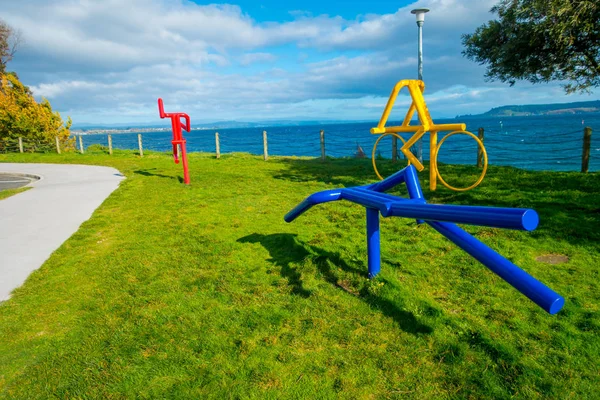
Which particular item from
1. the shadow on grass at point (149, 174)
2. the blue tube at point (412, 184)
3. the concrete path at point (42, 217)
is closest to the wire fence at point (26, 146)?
the concrete path at point (42, 217)

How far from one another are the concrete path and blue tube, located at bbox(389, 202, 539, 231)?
4.65m

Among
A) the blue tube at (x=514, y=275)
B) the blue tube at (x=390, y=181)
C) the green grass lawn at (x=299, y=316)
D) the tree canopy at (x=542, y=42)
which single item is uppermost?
the tree canopy at (x=542, y=42)

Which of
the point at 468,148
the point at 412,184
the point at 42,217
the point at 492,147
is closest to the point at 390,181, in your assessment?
the point at 412,184

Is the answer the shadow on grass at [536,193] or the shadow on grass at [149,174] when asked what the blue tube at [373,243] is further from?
the shadow on grass at [149,174]

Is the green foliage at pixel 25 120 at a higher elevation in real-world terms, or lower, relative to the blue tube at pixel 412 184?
higher

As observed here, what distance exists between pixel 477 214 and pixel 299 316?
6.56 ft

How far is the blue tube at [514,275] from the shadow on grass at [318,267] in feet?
3.44

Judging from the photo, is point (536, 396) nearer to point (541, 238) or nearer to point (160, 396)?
point (160, 396)

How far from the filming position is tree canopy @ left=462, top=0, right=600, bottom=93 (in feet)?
26.2

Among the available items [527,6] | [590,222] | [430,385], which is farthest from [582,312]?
[527,6]

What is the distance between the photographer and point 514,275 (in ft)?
7.35

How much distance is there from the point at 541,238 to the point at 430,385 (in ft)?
12.6

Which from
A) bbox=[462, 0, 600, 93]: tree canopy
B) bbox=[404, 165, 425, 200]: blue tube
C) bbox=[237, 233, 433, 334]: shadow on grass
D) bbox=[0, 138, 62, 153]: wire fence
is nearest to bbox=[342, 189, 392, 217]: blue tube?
bbox=[404, 165, 425, 200]: blue tube

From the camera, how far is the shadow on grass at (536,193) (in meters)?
5.75
